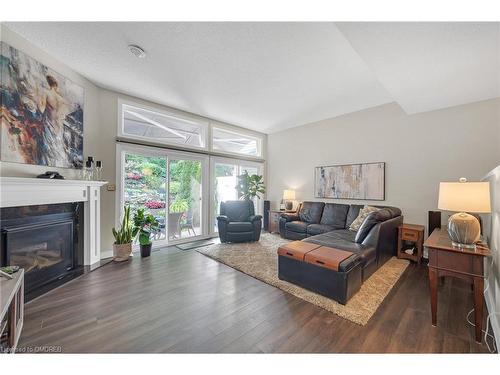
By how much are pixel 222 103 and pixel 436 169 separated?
12.8ft

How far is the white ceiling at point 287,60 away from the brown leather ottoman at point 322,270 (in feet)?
6.63

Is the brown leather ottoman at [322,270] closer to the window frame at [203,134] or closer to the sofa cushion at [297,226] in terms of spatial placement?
the sofa cushion at [297,226]

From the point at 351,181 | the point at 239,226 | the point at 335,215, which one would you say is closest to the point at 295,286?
the point at 239,226

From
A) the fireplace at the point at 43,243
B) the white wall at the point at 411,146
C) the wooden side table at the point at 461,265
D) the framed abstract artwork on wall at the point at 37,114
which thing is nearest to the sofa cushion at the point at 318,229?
the white wall at the point at 411,146

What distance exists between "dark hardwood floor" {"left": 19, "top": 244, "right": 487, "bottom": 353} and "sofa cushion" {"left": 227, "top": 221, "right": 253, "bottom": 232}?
1585 mm

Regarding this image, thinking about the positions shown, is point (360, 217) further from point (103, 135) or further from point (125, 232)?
point (103, 135)

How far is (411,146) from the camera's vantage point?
11.7ft

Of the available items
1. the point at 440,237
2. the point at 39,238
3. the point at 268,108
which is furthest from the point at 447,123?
the point at 39,238

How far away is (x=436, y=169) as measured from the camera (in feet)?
10.9

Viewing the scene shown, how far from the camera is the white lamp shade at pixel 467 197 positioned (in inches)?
66.0

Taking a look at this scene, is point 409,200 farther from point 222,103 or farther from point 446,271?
point 222,103

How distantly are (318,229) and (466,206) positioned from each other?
240cm
